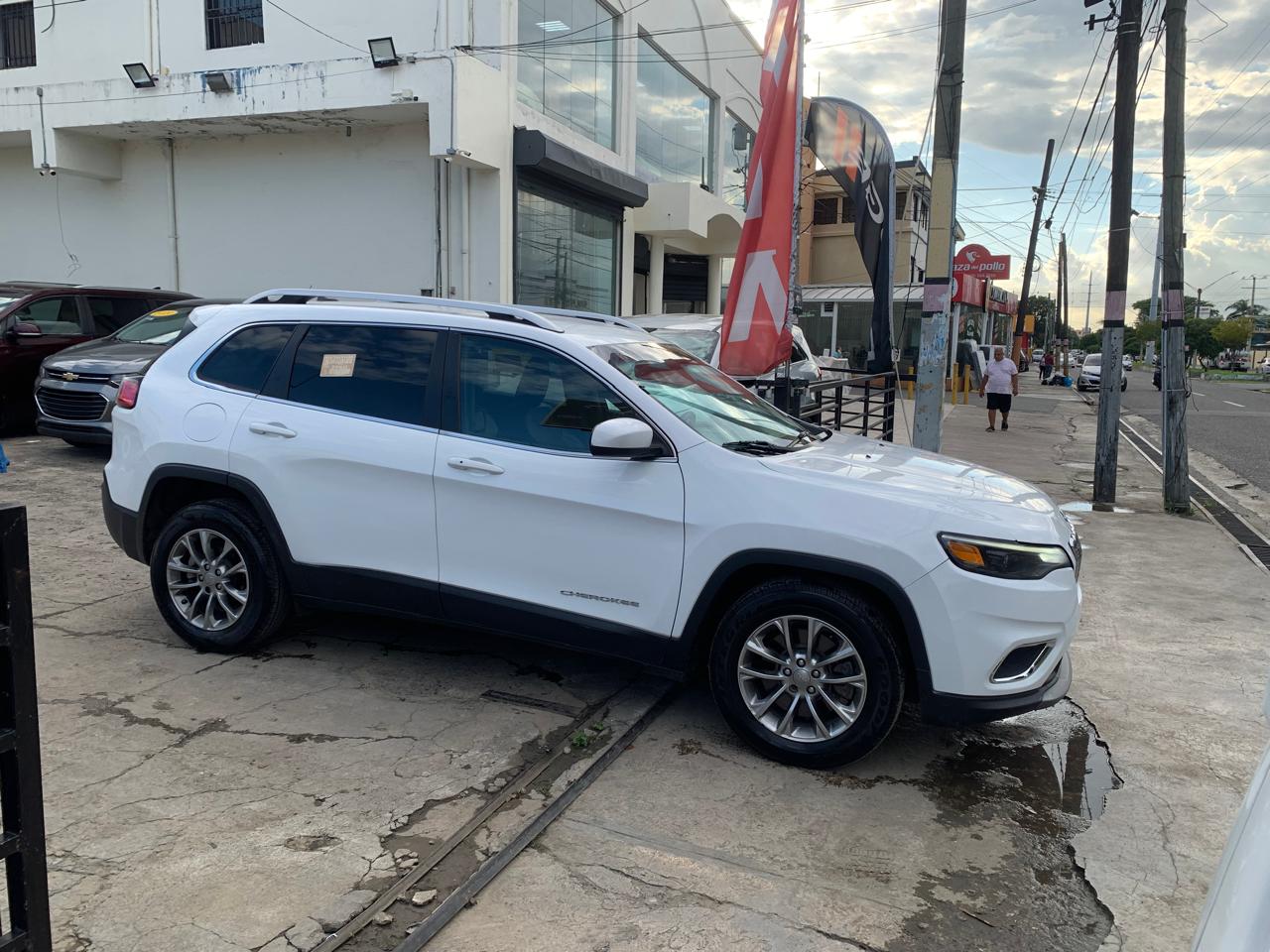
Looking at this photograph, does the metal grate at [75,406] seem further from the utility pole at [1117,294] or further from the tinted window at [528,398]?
the utility pole at [1117,294]

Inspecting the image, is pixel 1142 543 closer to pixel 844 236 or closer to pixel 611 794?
pixel 611 794

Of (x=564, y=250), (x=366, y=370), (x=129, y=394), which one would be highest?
(x=564, y=250)

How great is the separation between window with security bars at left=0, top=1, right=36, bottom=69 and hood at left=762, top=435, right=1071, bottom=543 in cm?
1865

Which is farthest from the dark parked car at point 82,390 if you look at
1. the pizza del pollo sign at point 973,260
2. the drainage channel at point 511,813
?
the pizza del pollo sign at point 973,260

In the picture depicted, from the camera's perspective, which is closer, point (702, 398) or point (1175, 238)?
point (702, 398)

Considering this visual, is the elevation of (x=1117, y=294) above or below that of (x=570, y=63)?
below

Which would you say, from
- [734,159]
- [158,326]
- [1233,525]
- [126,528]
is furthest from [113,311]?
[734,159]

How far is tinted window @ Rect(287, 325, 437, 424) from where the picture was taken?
454 centimetres

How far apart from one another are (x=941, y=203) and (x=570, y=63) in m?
9.25

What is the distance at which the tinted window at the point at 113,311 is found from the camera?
1181 centimetres

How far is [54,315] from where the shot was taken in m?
11.5

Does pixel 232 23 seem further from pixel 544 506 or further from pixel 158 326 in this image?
pixel 544 506

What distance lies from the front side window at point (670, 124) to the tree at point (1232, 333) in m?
98.3

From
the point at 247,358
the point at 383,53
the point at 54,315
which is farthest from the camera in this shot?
the point at 383,53
